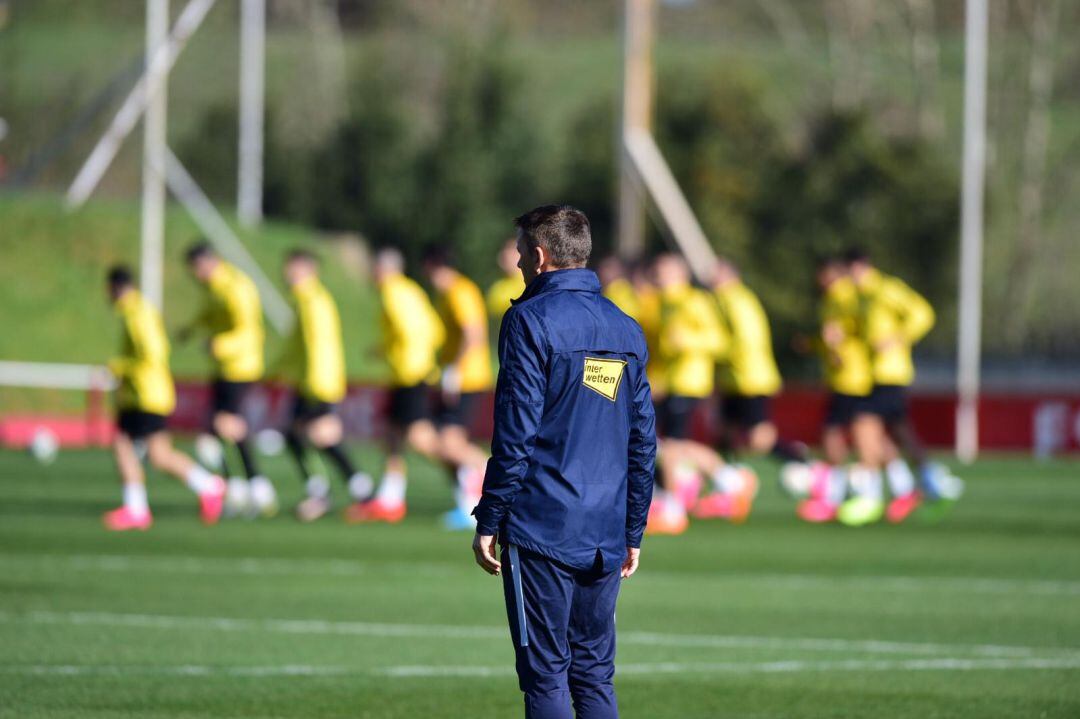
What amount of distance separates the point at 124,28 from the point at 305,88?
3527cm

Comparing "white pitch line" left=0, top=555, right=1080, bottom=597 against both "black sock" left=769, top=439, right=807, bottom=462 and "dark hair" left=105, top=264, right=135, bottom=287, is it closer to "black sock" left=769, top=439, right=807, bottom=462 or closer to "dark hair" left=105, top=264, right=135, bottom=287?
"dark hair" left=105, top=264, right=135, bottom=287

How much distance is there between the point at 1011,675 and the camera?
9406 mm

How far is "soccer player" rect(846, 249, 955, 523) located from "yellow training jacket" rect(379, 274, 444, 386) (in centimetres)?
390

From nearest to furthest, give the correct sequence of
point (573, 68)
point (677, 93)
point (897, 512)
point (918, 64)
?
1. point (897, 512)
2. point (918, 64)
3. point (677, 93)
4. point (573, 68)

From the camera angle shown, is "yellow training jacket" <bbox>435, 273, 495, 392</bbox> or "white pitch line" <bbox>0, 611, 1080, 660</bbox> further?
"yellow training jacket" <bbox>435, 273, 495, 392</bbox>

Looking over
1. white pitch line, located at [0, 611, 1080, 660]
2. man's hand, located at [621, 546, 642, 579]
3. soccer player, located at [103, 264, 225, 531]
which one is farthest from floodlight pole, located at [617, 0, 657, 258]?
man's hand, located at [621, 546, 642, 579]

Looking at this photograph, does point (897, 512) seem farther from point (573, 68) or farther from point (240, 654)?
point (573, 68)

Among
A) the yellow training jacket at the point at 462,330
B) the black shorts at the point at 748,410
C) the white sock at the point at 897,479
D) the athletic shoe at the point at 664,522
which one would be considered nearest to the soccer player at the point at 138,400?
the yellow training jacket at the point at 462,330

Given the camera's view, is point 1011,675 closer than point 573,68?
Yes

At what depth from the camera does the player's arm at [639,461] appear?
6.49m

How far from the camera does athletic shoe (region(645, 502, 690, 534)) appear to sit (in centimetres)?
1723

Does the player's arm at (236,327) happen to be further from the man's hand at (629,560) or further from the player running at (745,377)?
the man's hand at (629,560)

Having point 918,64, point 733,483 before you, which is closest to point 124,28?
point 918,64

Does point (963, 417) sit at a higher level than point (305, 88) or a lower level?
lower
